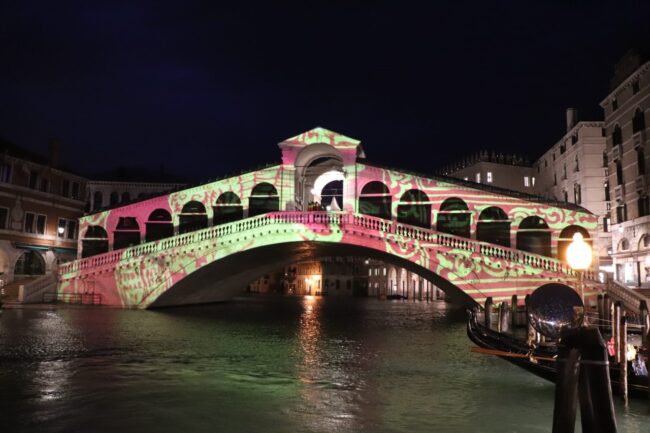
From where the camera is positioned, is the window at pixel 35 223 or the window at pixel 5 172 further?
the window at pixel 35 223

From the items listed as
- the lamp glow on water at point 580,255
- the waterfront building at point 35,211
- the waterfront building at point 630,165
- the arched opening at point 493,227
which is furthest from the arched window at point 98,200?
the lamp glow on water at point 580,255

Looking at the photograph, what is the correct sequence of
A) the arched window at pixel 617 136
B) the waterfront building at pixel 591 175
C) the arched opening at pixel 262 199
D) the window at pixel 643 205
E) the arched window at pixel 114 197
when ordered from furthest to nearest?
the arched window at pixel 114 197 < the waterfront building at pixel 591 175 < the arched window at pixel 617 136 < the arched opening at pixel 262 199 < the window at pixel 643 205

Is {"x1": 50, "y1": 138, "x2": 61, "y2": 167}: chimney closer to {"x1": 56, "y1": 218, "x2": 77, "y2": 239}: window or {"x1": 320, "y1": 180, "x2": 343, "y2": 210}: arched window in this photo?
{"x1": 56, "y1": 218, "x2": 77, "y2": 239}: window

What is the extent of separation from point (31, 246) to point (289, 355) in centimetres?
2794

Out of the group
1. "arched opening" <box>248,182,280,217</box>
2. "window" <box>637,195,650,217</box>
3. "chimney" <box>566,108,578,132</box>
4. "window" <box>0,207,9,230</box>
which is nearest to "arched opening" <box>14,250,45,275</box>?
"window" <box>0,207,9,230</box>

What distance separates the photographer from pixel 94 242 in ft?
109

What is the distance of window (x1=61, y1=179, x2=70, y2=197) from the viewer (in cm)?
3753

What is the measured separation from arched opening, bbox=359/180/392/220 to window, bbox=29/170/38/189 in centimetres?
2171

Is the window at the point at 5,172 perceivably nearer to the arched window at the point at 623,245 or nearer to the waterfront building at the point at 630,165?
the waterfront building at the point at 630,165

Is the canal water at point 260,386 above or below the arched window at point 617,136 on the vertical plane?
below

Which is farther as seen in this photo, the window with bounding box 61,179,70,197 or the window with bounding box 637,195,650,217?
the window with bounding box 61,179,70,197

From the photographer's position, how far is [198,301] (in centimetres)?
3409

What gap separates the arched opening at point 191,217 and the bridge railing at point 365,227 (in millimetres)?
3605

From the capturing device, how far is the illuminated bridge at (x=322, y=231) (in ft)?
78.2
